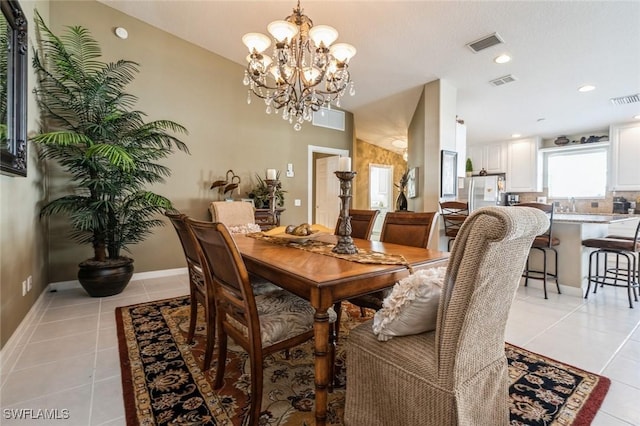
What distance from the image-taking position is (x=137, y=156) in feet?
10.6

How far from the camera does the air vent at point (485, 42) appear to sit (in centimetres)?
309

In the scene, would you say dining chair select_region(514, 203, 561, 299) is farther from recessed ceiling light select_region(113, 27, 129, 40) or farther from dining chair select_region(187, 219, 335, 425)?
recessed ceiling light select_region(113, 27, 129, 40)

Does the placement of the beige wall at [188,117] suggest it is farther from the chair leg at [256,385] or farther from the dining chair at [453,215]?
the chair leg at [256,385]

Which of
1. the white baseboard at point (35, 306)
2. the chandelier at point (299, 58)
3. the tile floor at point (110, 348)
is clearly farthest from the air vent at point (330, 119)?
the tile floor at point (110, 348)

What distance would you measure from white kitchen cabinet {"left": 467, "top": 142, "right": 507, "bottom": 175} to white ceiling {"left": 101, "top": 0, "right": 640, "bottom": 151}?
5.13ft

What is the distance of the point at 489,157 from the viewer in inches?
272

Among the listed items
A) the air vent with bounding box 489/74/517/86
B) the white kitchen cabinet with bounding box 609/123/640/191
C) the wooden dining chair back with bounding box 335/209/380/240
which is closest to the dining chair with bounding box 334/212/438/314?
the wooden dining chair back with bounding box 335/209/380/240

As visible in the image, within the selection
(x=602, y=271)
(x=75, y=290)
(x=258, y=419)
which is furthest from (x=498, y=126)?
(x=75, y=290)

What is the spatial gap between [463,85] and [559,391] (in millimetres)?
3923

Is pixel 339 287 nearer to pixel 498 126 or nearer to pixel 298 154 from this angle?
pixel 298 154

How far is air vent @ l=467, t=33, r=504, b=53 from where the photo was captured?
3.09 meters

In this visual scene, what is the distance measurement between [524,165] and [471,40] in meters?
4.32

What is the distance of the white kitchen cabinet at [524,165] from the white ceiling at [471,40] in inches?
42.8

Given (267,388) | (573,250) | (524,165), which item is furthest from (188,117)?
(524,165)
